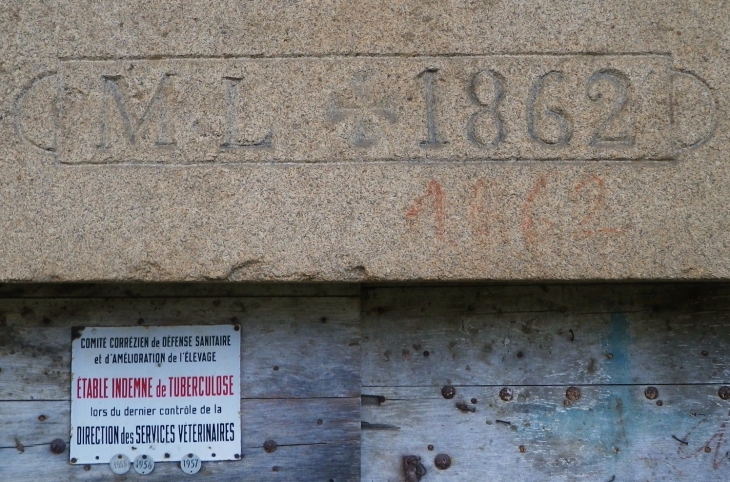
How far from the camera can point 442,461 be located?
78.6 inches

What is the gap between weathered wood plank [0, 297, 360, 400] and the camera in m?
1.99

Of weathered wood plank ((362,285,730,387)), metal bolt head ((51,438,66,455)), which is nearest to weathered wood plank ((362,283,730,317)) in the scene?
weathered wood plank ((362,285,730,387))

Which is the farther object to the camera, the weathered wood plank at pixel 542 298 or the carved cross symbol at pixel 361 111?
the weathered wood plank at pixel 542 298

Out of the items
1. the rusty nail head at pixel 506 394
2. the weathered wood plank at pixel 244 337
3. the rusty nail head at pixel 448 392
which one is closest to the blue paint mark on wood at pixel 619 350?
the rusty nail head at pixel 506 394

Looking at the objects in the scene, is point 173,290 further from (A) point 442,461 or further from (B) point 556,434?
(B) point 556,434

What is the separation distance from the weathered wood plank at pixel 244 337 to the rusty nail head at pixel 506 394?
0.41m

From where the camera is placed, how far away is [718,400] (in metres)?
2.01

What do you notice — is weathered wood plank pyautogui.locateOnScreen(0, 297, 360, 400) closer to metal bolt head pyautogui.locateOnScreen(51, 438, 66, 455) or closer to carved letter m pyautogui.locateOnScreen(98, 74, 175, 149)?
metal bolt head pyautogui.locateOnScreen(51, 438, 66, 455)

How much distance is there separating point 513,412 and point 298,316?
66 cm

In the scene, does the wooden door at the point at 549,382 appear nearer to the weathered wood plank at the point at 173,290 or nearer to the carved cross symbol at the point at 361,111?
the weathered wood plank at the point at 173,290

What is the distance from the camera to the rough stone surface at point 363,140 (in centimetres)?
175

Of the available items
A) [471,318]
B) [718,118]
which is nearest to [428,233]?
[471,318]

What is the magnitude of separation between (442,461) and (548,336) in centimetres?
46

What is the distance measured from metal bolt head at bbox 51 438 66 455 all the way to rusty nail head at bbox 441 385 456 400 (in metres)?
1.05
